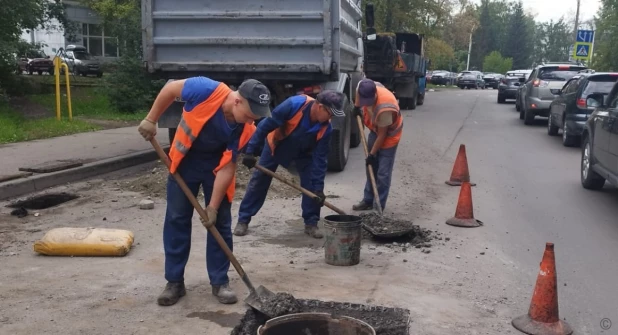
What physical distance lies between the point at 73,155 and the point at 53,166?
53.7 inches

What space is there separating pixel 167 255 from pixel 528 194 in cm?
566

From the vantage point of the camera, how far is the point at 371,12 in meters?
12.4

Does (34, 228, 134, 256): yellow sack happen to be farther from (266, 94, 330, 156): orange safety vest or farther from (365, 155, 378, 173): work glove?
(365, 155, 378, 173): work glove

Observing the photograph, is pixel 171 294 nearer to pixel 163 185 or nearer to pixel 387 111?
pixel 387 111

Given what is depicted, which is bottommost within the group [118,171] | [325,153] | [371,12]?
[118,171]

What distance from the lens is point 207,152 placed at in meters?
4.46

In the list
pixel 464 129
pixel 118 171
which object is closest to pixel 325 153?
pixel 118 171

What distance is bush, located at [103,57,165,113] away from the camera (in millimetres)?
17359

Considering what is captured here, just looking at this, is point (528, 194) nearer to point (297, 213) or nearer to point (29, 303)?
point (297, 213)

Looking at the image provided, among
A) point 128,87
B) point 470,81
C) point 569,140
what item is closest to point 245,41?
point 569,140

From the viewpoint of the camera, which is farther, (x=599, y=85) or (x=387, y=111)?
(x=599, y=85)

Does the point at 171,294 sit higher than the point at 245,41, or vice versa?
the point at 245,41

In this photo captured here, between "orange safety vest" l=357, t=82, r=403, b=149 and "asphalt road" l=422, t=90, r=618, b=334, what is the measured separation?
1.36 meters

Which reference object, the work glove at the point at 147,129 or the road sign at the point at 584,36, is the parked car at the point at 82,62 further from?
Answer: the work glove at the point at 147,129
